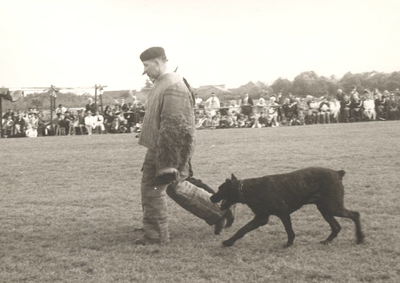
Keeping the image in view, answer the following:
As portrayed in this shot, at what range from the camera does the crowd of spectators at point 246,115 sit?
2788cm

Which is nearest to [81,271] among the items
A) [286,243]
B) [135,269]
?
[135,269]

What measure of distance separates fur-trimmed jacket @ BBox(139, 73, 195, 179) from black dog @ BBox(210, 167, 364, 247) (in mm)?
803

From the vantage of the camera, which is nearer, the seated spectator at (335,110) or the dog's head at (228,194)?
the dog's head at (228,194)

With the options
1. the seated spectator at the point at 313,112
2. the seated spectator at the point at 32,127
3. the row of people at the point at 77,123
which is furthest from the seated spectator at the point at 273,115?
the seated spectator at the point at 32,127

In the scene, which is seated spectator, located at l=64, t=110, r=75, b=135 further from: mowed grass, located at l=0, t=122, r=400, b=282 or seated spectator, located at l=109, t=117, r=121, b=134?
mowed grass, located at l=0, t=122, r=400, b=282

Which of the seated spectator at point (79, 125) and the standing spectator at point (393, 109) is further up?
the standing spectator at point (393, 109)

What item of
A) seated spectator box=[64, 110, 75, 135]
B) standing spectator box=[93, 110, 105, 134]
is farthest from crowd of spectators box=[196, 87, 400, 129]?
seated spectator box=[64, 110, 75, 135]

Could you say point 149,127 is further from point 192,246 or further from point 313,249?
point 313,249

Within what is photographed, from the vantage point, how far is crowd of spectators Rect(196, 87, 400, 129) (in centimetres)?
2783

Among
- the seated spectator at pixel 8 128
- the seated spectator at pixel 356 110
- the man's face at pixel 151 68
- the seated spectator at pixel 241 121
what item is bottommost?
the seated spectator at pixel 8 128

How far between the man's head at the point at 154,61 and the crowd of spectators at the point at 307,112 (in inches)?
868

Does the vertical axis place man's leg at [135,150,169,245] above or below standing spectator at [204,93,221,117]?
below

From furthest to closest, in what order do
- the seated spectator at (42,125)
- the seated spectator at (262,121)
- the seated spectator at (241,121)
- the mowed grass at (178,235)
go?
the seated spectator at (42,125)
the seated spectator at (241,121)
the seated spectator at (262,121)
the mowed grass at (178,235)

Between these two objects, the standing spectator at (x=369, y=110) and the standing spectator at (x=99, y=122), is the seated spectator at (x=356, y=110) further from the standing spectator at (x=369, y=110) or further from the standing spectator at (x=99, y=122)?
the standing spectator at (x=99, y=122)
